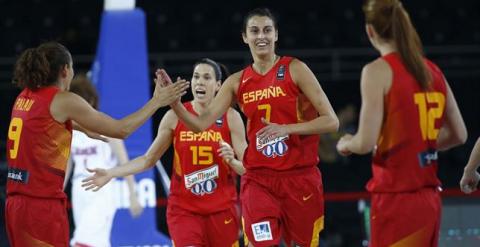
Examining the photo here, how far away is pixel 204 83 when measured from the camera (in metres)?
7.35

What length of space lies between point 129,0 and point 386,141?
5.66 meters

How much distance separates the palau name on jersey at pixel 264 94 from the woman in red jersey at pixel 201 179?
428mm

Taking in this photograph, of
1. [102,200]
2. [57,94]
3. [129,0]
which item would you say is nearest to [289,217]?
[57,94]

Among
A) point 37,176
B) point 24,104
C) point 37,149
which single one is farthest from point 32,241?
point 24,104

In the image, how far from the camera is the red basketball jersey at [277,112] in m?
6.47

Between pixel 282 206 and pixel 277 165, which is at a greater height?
pixel 277 165

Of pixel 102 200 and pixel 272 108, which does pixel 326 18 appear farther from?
pixel 272 108

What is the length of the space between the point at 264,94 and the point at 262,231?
88cm

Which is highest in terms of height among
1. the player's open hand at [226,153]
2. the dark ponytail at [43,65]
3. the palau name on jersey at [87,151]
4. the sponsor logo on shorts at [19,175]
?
the dark ponytail at [43,65]

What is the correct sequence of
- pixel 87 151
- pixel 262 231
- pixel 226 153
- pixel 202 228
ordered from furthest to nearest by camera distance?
1. pixel 87 151
2. pixel 202 228
3. pixel 226 153
4. pixel 262 231

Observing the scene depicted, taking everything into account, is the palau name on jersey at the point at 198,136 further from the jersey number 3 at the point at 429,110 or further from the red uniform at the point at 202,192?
the jersey number 3 at the point at 429,110

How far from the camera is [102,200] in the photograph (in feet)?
30.3

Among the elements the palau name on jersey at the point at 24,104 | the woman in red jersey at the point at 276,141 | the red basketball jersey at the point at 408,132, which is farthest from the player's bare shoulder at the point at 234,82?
the red basketball jersey at the point at 408,132

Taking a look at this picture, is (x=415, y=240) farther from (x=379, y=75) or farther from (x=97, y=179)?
(x=97, y=179)
